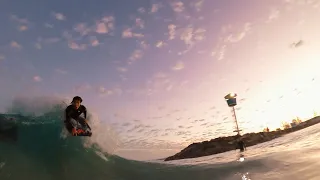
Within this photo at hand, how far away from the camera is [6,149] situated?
35.1 ft

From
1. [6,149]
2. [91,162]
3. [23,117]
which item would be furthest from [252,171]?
[23,117]

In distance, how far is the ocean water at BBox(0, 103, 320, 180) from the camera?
9516mm

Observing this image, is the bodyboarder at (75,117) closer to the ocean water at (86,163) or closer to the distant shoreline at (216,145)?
the ocean water at (86,163)

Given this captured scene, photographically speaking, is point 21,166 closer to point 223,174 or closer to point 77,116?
point 77,116

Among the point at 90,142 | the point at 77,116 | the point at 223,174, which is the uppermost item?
the point at 77,116

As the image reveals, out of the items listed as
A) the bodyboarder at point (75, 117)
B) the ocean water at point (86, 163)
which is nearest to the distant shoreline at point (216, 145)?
the ocean water at point (86, 163)

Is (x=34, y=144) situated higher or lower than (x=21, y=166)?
higher

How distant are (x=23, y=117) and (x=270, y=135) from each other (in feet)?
291

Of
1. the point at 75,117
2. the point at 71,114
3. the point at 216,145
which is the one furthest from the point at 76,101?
the point at 216,145

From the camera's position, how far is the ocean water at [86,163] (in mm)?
9516

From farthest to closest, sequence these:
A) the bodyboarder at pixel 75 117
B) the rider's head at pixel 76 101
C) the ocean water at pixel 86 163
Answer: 1. the rider's head at pixel 76 101
2. the bodyboarder at pixel 75 117
3. the ocean water at pixel 86 163

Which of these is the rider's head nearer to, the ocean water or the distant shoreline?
the ocean water

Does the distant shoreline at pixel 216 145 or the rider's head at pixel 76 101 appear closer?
the rider's head at pixel 76 101

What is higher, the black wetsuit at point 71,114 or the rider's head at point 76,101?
the rider's head at point 76,101
